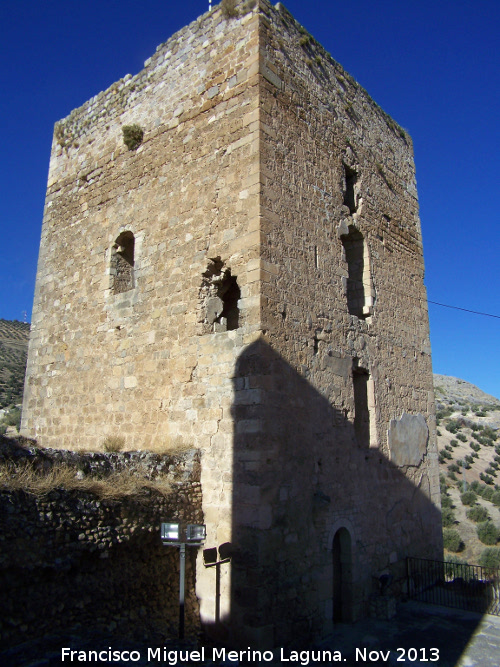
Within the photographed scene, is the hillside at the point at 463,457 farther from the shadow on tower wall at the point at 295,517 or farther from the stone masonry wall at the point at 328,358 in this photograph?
the shadow on tower wall at the point at 295,517

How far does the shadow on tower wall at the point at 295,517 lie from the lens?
5.96 metres

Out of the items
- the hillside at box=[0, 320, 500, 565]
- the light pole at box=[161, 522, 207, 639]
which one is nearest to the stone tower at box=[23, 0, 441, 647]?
the light pole at box=[161, 522, 207, 639]

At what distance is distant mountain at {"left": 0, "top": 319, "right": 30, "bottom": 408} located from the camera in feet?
82.5

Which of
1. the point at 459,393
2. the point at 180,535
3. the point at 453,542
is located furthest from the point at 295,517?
the point at 459,393

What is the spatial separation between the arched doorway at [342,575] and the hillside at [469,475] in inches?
372

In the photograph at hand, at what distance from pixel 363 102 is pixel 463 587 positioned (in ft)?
29.6

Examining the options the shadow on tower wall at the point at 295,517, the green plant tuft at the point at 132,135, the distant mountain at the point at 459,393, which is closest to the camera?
the shadow on tower wall at the point at 295,517

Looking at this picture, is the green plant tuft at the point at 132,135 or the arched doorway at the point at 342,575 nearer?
the arched doorway at the point at 342,575

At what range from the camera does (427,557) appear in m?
9.61

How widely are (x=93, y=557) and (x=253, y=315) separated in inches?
125

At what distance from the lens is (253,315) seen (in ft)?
21.1

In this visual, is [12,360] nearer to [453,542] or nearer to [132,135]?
[453,542]

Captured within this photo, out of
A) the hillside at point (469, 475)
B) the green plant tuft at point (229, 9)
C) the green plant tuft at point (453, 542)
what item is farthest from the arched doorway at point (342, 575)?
the green plant tuft at point (453, 542)

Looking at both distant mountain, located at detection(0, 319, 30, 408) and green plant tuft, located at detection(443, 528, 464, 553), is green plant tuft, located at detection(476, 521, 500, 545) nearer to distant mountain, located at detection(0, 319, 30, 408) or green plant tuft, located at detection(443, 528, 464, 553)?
green plant tuft, located at detection(443, 528, 464, 553)
